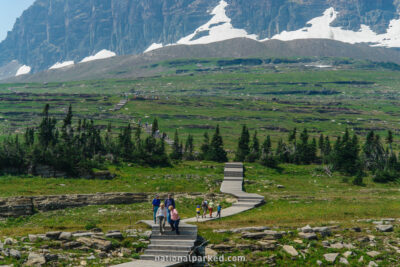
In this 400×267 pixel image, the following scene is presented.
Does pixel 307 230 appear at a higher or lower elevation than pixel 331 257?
higher

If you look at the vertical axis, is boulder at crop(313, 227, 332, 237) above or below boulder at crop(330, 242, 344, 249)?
above

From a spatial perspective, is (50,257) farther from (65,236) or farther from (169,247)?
(169,247)

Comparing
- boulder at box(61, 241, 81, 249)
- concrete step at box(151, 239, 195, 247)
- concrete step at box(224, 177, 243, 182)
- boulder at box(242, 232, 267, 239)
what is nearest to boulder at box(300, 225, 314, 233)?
boulder at box(242, 232, 267, 239)

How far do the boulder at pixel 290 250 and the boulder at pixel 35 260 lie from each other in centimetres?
1400

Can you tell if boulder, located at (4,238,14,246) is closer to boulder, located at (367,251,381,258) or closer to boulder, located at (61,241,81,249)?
boulder, located at (61,241,81,249)

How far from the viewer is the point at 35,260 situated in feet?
76.1

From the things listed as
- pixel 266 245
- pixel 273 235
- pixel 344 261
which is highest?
pixel 273 235

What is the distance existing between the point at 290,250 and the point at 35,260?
14669 millimetres

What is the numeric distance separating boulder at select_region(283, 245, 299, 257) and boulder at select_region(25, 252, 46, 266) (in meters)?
14.0

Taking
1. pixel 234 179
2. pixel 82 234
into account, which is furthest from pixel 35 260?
pixel 234 179

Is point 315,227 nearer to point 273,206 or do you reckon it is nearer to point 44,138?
point 273,206

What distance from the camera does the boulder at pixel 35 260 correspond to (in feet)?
75.2

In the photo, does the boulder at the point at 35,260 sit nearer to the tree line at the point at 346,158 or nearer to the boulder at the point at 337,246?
the boulder at the point at 337,246

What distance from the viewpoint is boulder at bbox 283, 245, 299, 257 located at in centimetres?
2645
